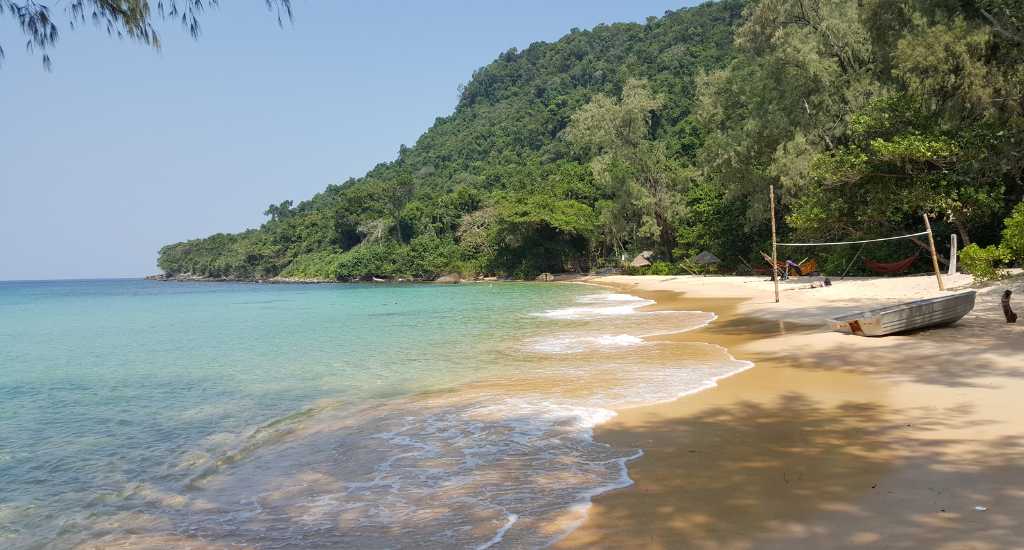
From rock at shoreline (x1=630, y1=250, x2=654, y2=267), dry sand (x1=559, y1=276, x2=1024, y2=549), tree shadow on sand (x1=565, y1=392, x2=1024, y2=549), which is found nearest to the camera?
tree shadow on sand (x1=565, y1=392, x2=1024, y2=549)

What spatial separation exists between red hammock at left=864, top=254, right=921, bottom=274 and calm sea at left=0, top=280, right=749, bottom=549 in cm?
1201

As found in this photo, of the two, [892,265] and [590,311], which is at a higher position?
[892,265]

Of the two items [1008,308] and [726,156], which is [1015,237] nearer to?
[1008,308]

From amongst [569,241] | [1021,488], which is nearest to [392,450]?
[1021,488]

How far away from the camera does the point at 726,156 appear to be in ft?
109

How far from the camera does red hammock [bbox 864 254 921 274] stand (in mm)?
23969

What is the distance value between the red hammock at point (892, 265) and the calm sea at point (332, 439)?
12.0m

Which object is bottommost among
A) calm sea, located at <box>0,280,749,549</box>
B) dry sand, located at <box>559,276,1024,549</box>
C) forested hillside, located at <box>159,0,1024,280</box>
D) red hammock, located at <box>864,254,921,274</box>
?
calm sea, located at <box>0,280,749,549</box>

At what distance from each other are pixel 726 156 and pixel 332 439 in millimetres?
30033

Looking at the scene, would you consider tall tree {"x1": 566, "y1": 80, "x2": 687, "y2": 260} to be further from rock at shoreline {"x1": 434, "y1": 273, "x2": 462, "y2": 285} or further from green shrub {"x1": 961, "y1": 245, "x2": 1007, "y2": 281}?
green shrub {"x1": 961, "y1": 245, "x2": 1007, "y2": 281}

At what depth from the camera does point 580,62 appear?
389 ft

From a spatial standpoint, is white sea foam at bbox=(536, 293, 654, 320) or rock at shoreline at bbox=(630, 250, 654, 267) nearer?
white sea foam at bbox=(536, 293, 654, 320)

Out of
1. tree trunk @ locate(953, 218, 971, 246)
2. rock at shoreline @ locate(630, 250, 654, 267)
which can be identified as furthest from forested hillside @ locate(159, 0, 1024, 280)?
rock at shoreline @ locate(630, 250, 654, 267)

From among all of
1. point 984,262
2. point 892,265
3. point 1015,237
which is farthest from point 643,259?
point 1015,237
